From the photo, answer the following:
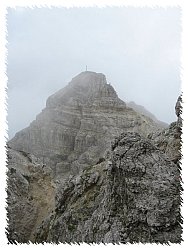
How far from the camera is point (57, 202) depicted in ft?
50.6

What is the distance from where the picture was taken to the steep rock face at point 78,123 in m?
77.9

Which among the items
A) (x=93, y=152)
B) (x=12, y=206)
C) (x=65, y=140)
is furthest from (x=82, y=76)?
(x=12, y=206)

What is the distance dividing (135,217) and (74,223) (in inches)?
130

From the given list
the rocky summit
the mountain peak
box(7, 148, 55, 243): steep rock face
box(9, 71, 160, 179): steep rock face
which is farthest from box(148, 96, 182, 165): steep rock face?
the mountain peak

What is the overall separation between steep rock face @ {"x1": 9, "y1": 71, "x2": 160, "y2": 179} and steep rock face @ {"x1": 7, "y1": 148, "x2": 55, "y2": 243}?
4838cm

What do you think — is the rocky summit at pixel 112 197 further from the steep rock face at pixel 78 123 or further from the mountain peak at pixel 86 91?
the mountain peak at pixel 86 91

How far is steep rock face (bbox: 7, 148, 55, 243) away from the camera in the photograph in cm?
1729

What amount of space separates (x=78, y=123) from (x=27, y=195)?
68.2 meters

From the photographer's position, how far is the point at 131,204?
10.6m

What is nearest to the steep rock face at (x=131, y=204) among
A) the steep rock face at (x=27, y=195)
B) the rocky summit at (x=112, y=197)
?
the rocky summit at (x=112, y=197)

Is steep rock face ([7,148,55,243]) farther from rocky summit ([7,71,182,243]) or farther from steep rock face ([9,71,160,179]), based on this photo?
steep rock face ([9,71,160,179])

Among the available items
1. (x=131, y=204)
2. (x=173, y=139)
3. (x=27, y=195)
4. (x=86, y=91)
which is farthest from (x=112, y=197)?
(x=86, y=91)

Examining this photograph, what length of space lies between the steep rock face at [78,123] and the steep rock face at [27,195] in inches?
1905

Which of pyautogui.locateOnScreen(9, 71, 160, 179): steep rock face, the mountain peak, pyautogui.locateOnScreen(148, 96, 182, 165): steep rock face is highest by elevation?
pyautogui.locateOnScreen(148, 96, 182, 165): steep rock face
